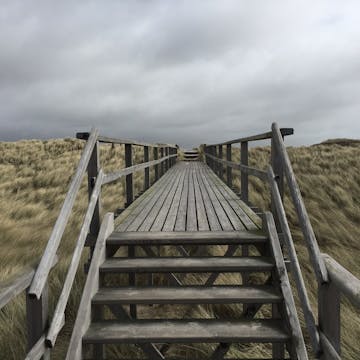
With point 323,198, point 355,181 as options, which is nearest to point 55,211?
point 323,198

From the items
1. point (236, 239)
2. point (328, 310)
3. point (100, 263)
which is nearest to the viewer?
point (328, 310)

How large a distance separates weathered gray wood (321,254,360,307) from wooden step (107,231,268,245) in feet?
4.08

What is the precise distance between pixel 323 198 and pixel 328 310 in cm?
1024

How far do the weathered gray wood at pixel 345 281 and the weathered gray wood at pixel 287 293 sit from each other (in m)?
0.65

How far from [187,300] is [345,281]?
149 centimetres

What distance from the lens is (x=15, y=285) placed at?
2.20 metres

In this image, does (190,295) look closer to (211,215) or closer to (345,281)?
(345,281)

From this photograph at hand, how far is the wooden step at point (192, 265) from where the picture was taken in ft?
11.3

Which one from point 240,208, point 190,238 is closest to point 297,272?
point 190,238

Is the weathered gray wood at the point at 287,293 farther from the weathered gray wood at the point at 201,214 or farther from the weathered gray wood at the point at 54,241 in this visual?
the weathered gray wood at the point at 54,241

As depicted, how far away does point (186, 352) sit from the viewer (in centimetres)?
421

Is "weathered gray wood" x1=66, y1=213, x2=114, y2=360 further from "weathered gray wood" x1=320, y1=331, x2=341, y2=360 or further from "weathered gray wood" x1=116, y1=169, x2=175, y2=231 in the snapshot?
"weathered gray wood" x1=320, y1=331, x2=341, y2=360

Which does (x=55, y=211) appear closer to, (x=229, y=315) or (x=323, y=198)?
(x=229, y=315)

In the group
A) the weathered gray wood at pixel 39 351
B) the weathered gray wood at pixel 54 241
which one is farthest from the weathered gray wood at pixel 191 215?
the weathered gray wood at pixel 39 351
